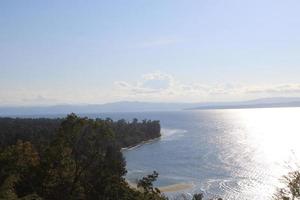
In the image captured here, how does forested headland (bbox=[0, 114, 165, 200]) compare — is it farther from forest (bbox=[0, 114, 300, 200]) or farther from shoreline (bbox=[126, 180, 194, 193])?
shoreline (bbox=[126, 180, 194, 193])

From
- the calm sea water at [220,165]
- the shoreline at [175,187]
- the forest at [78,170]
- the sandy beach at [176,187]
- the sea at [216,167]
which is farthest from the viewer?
the calm sea water at [220,165]

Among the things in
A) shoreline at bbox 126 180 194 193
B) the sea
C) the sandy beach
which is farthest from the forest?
the sandy beach

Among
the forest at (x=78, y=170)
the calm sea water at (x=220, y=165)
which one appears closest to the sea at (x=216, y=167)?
the calm sea water at (x=220, y=165)

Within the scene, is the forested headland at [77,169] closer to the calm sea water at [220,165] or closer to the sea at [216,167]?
the calm sea water at [220,165]

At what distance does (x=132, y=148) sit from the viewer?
477ft

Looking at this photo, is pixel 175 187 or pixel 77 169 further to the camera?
pixel 175 187

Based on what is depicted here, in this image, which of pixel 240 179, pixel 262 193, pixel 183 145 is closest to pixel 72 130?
pixel 262 193

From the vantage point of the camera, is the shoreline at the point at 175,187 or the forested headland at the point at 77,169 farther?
the shoreline at the point at 175,187

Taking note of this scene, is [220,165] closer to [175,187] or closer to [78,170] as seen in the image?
[175,187]

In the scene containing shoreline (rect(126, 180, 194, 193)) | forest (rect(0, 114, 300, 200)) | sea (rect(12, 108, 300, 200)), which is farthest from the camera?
shoreline (rect(126, 180, 194, 193))

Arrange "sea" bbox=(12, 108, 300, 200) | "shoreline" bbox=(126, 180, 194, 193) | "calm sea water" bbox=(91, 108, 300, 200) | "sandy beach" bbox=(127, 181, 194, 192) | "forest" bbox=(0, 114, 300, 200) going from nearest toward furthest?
"forest" bbox=(0, 114, 300, 200) → "sea" bbox=(12, 108, 300, 200) → "shoreline" bbox=(126, 180, 194, 193) → "sandy beach" bbox=(127, 181, 194, 192) → "calm sea water" bbox=(91, 108, 300, 200)

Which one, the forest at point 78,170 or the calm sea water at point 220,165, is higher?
the forest at point 78,170

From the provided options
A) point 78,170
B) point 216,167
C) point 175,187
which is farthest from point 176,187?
point 78,170

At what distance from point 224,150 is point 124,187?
106442mm
